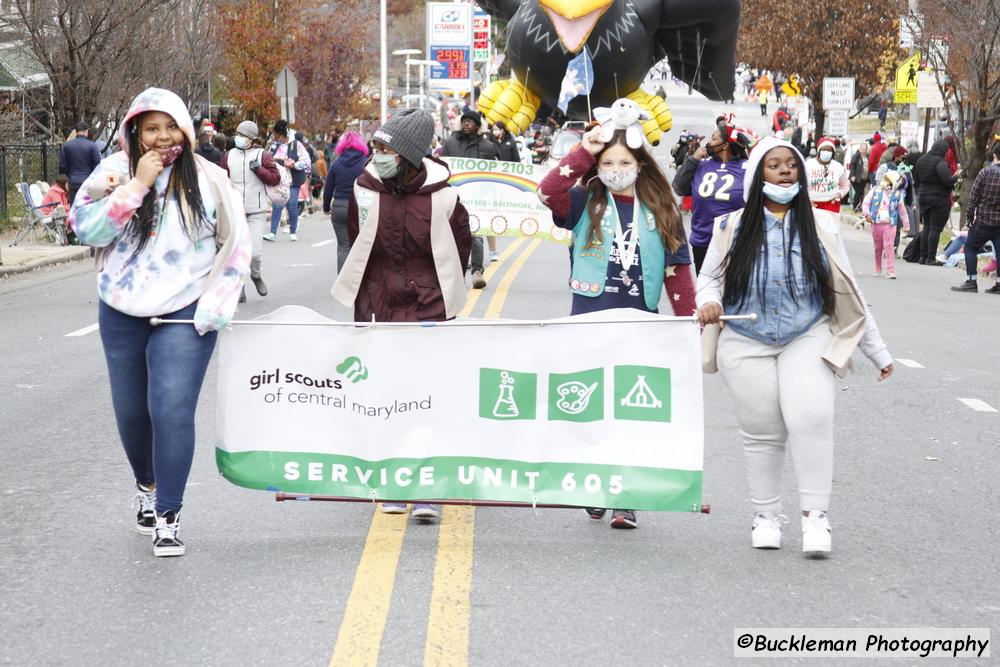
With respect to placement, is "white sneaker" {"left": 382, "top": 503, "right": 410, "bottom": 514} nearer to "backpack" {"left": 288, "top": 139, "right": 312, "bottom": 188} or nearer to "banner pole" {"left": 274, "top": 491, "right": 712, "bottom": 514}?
"banner pole" {"left": 274, "top": 491, "right": 712, "bottom": 514}

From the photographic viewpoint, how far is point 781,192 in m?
5.77

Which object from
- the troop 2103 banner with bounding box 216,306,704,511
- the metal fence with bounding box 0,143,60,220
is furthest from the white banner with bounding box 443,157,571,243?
the metal fence with bounding box 0,143,60,220

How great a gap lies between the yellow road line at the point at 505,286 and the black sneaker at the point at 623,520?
594 cm

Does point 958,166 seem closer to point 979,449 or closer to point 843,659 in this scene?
point 979,449

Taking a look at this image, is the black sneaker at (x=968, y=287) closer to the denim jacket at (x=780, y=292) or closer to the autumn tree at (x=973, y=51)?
the autumn tree at (x=973, y=51)

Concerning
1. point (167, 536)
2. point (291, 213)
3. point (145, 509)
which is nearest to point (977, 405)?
point (145, 509)

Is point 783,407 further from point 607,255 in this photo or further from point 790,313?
point 607,255

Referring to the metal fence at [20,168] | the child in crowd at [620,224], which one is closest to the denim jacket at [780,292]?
the child in crowd at [620,224]

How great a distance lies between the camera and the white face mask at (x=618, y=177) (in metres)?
6.21

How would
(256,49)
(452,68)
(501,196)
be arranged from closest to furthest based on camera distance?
1. (501,196)
2. (256,49)
3. (452,68)

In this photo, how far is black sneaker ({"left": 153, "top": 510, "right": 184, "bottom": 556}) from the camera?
582cm

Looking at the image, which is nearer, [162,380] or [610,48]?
[162,380]

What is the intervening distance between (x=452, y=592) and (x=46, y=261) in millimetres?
17010

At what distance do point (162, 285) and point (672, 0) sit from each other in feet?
34.1
